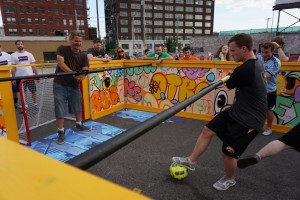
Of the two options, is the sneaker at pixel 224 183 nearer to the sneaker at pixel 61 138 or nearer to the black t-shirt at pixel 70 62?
the sneaker at pixel 61 138

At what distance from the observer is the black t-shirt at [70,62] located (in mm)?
4344

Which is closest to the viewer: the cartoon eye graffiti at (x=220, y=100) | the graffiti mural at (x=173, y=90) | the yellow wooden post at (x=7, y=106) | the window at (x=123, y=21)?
the yellow wooden post at (x=7, y=106)

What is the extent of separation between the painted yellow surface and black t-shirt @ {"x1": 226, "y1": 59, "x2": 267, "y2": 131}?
225 centimetres

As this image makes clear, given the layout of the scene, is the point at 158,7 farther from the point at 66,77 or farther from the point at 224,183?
the point at 224,183

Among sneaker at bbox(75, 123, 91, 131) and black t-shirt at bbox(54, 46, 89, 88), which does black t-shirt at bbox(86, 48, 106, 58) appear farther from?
sneaker at bbox(75, 123, 91, 131)

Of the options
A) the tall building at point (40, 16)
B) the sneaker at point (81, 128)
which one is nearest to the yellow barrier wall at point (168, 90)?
the sneaker at point (81, 128)

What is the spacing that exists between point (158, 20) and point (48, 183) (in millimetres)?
103920

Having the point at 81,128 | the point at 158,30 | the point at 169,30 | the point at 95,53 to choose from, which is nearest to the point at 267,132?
the point at 81,128

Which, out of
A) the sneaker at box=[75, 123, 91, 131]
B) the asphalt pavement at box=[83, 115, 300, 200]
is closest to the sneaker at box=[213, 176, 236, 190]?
the asphalt pavement at box=[83, 115, 300, 200]

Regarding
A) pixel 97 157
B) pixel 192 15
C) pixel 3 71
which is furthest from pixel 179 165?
pixel 192 15

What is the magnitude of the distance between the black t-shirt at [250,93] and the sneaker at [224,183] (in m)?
0.78

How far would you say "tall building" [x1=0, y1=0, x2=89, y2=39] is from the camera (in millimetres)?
70062

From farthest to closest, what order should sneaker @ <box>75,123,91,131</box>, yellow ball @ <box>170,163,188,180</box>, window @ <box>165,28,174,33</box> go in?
window @ <box>165,28,174,33</box>, sneaker @ <box>75,123,91,131</box>, yellow ball @ <box>170,163,188,180</box>

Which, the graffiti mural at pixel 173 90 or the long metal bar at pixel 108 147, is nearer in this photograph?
the long metal bar at pixel 108 147
